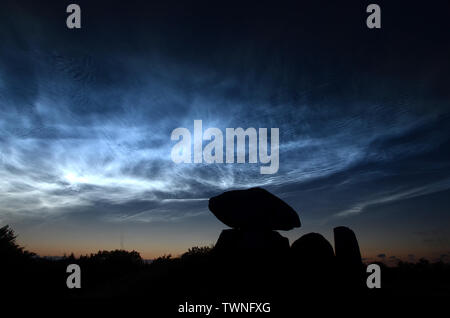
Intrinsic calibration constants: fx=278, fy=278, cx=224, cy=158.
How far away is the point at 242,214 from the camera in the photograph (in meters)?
17.2

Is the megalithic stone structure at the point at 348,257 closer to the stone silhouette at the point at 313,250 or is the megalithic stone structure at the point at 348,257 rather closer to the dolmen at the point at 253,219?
the stone silhouette at the point at 313,250

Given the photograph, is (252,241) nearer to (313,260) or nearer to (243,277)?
(243,277)

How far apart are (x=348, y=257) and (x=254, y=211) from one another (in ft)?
18.7

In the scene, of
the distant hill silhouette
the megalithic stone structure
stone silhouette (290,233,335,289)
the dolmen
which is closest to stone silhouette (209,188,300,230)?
the dolmen

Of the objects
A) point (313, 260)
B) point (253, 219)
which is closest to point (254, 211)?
point (253, 219)

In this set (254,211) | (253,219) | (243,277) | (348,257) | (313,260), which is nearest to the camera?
(243,277)

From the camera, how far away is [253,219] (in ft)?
55.7

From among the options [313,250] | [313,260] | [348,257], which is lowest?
[313,260]

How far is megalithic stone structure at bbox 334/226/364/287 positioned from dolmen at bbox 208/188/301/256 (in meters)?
2.77

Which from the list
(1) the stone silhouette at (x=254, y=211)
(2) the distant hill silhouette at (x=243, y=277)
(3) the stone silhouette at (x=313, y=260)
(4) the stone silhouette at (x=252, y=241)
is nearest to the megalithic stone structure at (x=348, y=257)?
(2) the distant hill silhouette at (x=243, y=277)

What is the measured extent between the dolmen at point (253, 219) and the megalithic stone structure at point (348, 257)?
2.77m

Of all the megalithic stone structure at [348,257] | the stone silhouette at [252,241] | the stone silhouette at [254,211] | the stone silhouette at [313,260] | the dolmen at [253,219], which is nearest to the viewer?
the stone silhouette at [313,260]

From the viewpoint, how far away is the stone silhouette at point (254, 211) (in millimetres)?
17031
